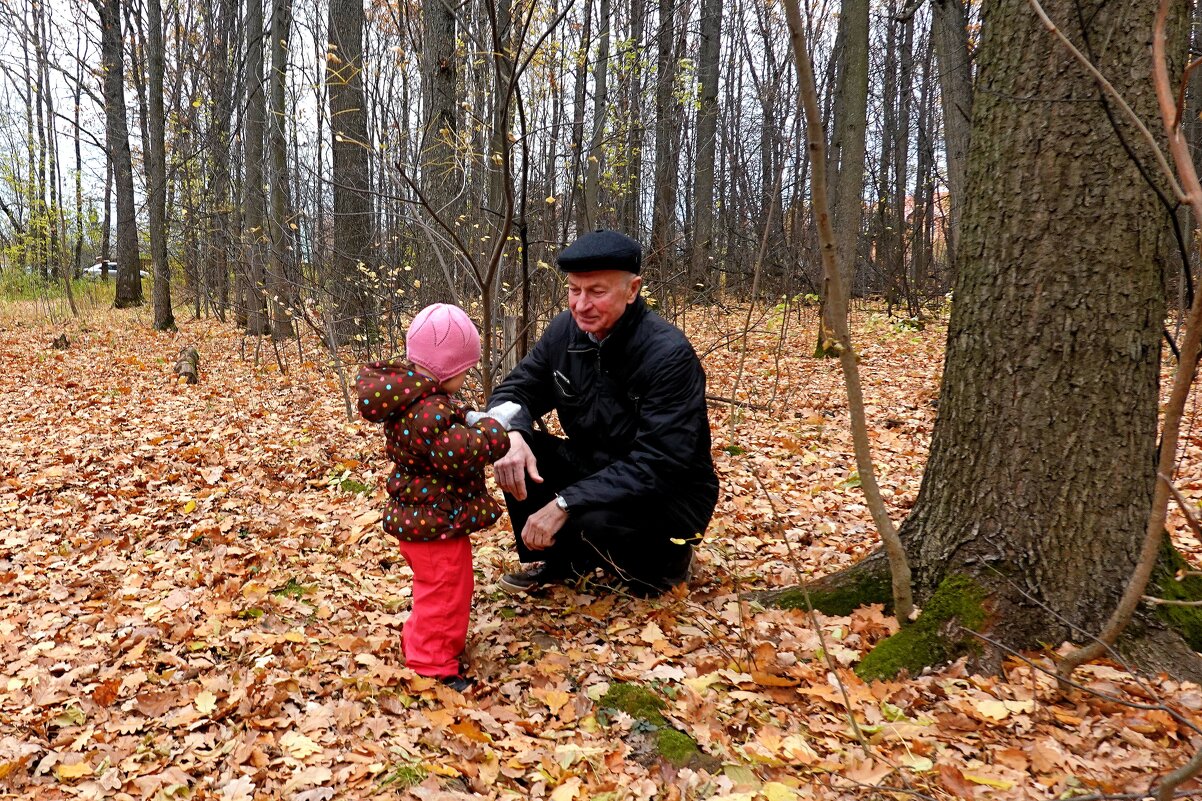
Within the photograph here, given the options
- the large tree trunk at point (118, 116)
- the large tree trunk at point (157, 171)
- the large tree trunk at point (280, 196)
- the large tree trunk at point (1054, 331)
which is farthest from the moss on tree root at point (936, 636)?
the large tree trunk at point (118, 116)

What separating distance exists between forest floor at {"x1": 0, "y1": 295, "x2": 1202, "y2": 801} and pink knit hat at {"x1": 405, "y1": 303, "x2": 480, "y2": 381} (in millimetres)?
1155

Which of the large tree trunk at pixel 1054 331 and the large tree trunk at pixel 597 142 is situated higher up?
the large tree trunk at pixel 597 142

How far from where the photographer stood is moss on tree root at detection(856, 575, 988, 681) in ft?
8.16

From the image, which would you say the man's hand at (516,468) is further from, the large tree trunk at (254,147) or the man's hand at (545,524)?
the large tree trunk at (254,147)

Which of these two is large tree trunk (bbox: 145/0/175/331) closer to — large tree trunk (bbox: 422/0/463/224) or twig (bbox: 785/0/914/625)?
large tree trunk (bbox: 422/0/463/224)

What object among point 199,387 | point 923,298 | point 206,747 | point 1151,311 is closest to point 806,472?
point 1151,311

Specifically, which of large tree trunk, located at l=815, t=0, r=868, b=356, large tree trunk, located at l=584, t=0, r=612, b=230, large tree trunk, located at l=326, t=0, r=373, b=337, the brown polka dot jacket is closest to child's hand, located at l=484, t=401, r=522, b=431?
the brown polka dot jacket

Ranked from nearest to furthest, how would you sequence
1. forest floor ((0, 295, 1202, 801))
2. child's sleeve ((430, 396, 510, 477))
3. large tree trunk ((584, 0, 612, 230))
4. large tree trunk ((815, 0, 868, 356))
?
forest floor ((0, 295, 1202, 801)), child's sleeve ((430, 396, 510, 477)), large tree trunk ((584, 0, 612, 230)), large tree trunk ((815, 0, 868, 356))

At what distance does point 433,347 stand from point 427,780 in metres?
1.36

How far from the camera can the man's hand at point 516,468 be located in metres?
2.99

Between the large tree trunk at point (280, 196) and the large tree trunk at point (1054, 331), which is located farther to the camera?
the large tree trunk at point (280, 196)

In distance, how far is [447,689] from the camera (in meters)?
2.70

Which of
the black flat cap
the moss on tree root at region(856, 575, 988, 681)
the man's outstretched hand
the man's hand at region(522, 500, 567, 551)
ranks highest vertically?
the black flat cap

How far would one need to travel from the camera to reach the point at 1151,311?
228cm
